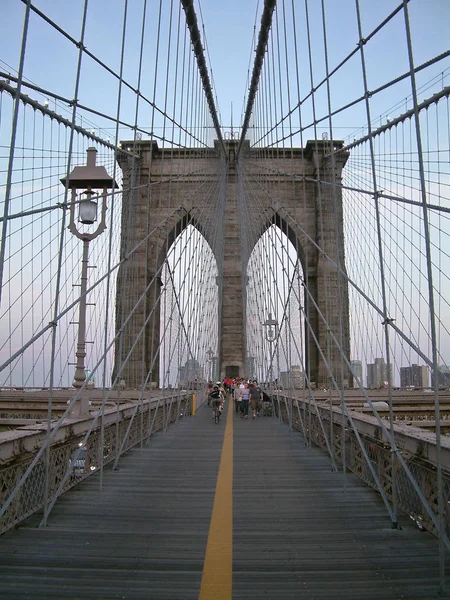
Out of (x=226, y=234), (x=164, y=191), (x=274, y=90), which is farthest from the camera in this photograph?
(x=226, y=234)

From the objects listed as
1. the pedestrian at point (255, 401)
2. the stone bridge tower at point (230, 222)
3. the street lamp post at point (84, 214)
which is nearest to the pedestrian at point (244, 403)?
the pedestrian at point (255, 401)

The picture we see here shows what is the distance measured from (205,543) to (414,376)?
49.8 feet

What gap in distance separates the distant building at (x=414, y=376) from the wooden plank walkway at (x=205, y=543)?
12255 mm

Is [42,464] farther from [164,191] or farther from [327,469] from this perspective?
[164,191]

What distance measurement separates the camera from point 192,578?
224cm

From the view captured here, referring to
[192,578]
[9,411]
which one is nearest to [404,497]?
[192,578]

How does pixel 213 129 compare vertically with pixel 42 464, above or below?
above

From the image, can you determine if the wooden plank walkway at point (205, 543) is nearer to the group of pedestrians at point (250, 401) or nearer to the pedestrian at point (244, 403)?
the group of pedestrians at point (250, 401)

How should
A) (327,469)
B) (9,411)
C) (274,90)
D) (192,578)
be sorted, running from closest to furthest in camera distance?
1. (192,578)
2. (327,469)
3. (9,411)
4. (274,90)

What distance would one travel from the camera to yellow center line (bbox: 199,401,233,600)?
212 cm

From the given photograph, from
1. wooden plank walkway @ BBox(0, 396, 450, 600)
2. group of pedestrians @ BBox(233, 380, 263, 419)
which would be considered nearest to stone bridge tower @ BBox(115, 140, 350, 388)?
group of pedestrians @ BBox(233, 380, 263, 419)

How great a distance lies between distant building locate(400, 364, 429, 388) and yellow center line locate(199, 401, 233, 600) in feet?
42.2

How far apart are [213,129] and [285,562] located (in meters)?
23.3

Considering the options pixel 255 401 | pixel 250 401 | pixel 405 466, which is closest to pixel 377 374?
pixel 250 401
